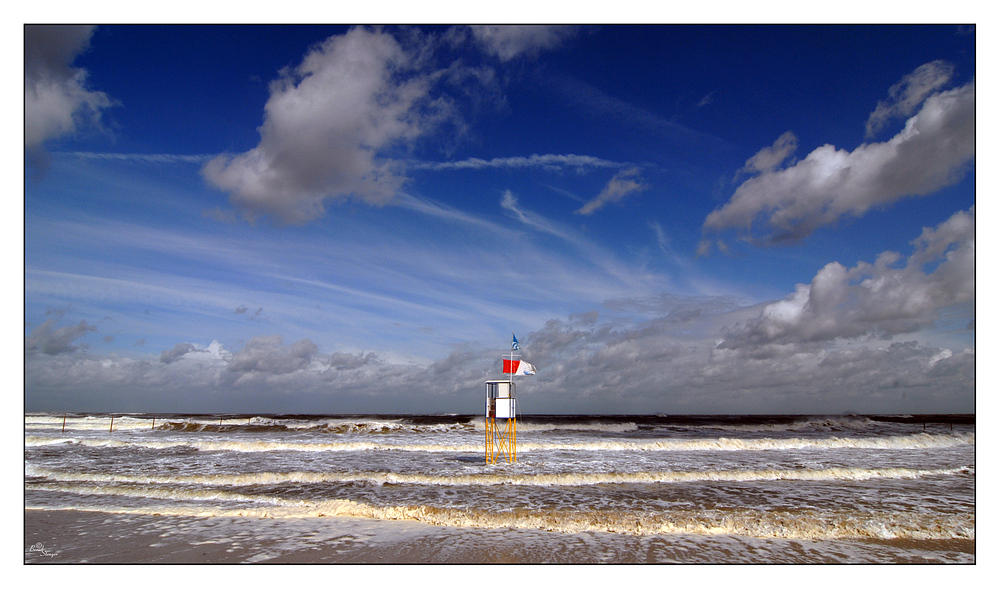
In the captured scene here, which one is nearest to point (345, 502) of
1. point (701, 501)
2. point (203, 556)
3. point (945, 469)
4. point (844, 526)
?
point (203, 556)

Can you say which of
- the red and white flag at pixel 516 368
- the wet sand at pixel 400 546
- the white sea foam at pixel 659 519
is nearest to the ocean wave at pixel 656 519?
the white sea foam at pixel 659 519

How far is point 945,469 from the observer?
54.6ft

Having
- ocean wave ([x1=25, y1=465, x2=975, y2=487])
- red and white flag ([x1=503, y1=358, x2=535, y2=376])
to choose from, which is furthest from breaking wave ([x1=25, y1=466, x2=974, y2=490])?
red and white flag ([x1=503, y1=358, x2=535, y2=376])

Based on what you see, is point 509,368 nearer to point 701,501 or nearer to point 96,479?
point 701,501

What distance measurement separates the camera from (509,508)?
10008mm

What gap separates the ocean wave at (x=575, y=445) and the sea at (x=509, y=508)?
9.62 feet

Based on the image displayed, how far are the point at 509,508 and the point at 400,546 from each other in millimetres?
3055

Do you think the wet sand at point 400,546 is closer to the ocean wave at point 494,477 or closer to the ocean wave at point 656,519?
the ocean wave at point 656,519

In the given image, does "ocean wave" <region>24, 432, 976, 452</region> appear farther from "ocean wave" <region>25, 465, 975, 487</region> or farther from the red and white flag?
the red and white flag

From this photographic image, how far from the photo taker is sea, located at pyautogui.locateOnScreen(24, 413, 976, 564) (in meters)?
7.45

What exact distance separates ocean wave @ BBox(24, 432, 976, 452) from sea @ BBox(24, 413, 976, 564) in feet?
9.62

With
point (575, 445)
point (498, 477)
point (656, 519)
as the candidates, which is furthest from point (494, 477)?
point (575, 445)

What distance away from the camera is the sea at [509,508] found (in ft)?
24.4

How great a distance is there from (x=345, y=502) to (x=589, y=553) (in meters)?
5.60
